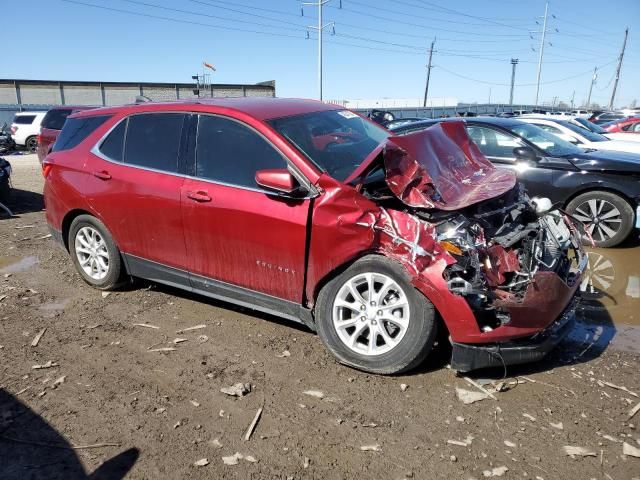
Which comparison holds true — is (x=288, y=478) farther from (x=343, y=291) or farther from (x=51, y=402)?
(x=51, y=402)

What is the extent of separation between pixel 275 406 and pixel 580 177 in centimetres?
533

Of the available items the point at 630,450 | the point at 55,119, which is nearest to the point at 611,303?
the point at 630,450

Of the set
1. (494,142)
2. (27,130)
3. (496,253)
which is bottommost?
(27,130)

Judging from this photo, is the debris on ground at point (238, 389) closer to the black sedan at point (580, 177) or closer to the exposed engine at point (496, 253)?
the exposed engine at point (496, 253)

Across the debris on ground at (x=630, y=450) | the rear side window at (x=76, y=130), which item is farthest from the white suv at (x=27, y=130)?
the debris on ground at (x=630, y=450)

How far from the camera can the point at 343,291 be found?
11.3 feet

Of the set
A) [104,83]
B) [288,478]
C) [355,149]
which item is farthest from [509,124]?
[104,83]

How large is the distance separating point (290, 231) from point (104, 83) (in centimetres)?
4105

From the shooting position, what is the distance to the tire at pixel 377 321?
3.19 metres

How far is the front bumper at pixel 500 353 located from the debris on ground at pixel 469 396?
0.15 m

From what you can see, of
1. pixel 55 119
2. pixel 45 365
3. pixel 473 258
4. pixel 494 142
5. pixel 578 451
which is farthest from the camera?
pixel 55 119

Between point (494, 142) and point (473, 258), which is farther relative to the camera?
point (494, 142)

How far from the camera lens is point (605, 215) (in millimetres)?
6492

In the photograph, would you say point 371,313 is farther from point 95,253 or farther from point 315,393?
point 95,253
